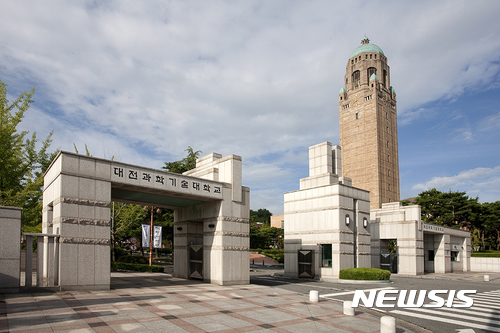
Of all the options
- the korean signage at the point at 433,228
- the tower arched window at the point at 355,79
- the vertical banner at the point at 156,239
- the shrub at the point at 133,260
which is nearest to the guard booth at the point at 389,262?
the korean signage at the point at 433,228

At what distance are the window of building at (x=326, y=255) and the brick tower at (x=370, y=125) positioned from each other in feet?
203

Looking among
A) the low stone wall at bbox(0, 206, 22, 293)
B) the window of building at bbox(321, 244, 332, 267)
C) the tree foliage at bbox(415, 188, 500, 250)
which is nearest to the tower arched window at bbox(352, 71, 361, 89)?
the tree foliage at bbox(415, 188, 500, 250)

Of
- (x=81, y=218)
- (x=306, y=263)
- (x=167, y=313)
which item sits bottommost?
(x=306, y=263)

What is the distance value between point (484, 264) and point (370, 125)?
164ft

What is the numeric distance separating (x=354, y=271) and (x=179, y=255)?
13.1 metres

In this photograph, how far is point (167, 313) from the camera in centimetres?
1270

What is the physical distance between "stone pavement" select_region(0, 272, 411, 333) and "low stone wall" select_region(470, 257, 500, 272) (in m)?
41.6

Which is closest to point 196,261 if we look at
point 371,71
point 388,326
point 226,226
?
point 226,226

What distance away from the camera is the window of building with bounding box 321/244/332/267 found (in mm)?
29636

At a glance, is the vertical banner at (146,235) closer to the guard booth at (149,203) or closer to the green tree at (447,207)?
the guard booth at (149,203)

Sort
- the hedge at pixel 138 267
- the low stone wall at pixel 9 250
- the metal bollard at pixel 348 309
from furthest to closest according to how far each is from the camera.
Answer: the hedge at pixel 138 267 < the low stone wall at pixel 9 250 < the metal bollard at pixel 348 309

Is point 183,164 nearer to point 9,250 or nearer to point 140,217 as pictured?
point 140,217

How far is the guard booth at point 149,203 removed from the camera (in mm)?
17250

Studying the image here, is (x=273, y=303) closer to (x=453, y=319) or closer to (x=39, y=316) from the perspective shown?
(x=453, y=319)
